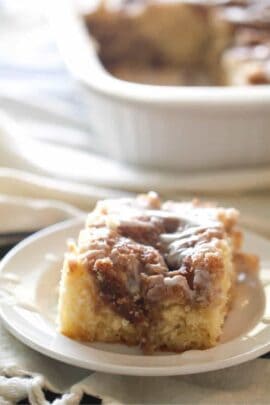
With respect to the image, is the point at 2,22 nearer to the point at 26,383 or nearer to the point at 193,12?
the point at 193,12

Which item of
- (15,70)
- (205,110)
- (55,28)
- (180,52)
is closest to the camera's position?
(205,110)

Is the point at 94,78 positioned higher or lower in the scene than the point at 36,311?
higher

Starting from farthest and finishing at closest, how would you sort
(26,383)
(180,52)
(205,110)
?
(180,52) → (205,110) → (26,383)

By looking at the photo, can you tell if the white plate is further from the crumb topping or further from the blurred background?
the blurred background

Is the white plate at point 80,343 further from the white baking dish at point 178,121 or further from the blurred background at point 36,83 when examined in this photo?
the blurred background at point 36,83

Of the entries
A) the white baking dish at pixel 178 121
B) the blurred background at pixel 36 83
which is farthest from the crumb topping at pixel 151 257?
the blurred background at pixel 36 83

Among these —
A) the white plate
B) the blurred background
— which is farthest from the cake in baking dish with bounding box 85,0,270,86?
the white plate

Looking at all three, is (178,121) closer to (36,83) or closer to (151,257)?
(151,257)

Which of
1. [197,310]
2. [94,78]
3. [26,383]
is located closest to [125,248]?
[197,310]

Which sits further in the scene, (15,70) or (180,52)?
(180,52)
